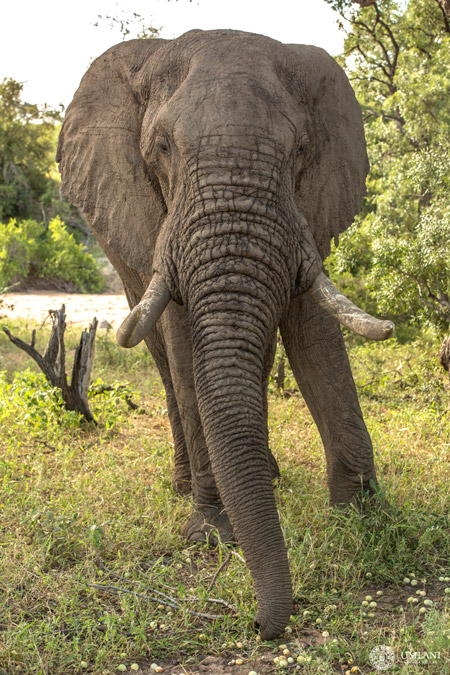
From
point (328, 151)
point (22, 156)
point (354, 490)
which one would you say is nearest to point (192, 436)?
point (354, 490)

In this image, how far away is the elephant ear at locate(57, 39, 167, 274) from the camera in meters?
4.29

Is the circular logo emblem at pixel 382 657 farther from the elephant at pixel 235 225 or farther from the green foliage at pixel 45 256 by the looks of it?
the green foliage at pixel 45 256

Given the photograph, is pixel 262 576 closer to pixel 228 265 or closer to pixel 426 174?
pixel 228 265

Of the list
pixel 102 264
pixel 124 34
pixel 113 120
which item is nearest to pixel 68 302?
pixel 102 264

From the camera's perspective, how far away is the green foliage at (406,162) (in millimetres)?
7641

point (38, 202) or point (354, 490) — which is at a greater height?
point (38, 202)

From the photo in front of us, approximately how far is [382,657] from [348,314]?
5.11 ft

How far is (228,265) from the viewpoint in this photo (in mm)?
3543

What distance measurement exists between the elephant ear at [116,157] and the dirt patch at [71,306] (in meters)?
8.71

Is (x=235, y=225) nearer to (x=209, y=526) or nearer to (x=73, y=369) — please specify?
(x=209, y=526)

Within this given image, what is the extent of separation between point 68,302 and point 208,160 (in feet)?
47.0

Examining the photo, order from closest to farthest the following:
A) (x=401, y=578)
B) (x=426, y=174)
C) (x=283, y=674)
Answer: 1. (x=283, y=674)
2. (x=401, y=578)
3. (x=426, y=174)

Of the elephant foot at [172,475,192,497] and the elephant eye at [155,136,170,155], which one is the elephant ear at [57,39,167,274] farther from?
the elephant foot at [172,475,192,497]

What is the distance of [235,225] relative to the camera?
3555 millimetres
